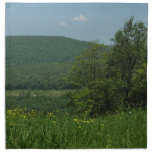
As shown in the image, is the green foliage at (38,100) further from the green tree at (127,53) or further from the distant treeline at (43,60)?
the green tree at (127,53)

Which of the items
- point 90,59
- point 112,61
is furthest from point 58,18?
point 112,61

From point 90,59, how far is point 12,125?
6.48 feet

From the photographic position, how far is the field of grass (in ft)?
16.6

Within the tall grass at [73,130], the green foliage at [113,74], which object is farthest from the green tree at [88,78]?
the tall grass at [73,130]

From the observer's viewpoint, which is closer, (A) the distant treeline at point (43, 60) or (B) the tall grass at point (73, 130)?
(B) the tall grass at point (73, 130)

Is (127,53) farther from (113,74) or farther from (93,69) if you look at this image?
(93,69)

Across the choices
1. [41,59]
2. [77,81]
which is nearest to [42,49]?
[41,59]

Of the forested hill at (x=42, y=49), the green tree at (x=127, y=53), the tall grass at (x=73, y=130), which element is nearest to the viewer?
the tall grass at (x=73, y=130)

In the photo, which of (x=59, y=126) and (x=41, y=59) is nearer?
(x=59, y=126)

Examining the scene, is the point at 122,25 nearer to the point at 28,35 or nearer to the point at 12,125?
the point at 28,35

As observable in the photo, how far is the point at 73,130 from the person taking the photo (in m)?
5.15

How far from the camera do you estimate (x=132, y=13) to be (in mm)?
5309

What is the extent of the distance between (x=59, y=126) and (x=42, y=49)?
155cm

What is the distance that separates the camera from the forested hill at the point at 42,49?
5285mm
